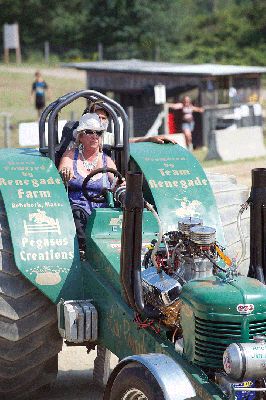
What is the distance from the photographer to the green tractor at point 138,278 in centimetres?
485

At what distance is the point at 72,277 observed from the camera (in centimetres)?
636

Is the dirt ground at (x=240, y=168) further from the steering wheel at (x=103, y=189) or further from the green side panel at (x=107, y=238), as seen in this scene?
the green side panel at (x=107, y=238)

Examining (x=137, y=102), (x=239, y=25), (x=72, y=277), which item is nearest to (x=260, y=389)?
(x=72, y=277)

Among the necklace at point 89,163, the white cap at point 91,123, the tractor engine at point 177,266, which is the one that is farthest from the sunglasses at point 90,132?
the tractor engine at point 177,266

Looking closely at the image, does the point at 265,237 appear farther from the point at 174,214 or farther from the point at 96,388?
the point at 96,388

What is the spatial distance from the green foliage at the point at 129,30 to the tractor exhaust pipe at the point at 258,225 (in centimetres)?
4722

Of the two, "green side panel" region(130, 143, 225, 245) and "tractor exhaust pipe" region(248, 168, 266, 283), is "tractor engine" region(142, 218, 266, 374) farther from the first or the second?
"green side panel" region(130, 143, 225, 245)

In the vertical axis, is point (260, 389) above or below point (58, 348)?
above

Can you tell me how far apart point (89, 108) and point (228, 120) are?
659 inches

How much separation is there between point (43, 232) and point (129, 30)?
49.0m

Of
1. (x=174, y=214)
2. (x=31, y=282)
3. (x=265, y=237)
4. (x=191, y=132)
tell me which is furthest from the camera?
(x=191, y=132)

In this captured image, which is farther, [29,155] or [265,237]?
[29,155]

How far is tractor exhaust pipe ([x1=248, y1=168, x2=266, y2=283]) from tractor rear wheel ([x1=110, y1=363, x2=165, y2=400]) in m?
0.93

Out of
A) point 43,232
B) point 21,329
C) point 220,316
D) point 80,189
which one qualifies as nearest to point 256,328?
point 220,316
